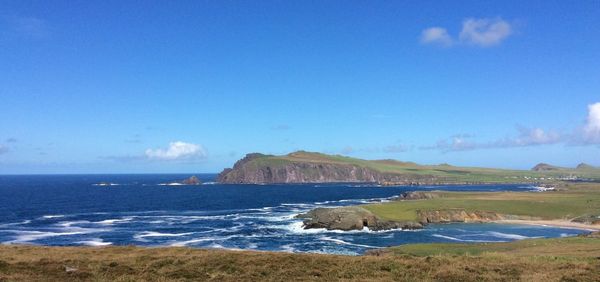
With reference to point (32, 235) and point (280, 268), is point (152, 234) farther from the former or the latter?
point (280, 268)

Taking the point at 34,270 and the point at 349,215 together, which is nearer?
the point at 34,270

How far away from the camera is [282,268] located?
37375 mm

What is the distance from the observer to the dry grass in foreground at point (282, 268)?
33.4 metres

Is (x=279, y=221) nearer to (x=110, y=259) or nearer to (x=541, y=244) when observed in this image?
(x=541, y=244)

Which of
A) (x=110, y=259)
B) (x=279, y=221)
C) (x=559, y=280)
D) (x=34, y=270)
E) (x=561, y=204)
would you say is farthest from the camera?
(x=561, y=204)

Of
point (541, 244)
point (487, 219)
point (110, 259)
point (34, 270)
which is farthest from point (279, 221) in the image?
point (34, 270)

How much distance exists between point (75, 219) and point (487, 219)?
364 feet

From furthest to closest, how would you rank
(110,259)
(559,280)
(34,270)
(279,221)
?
(279,221)
(110,259)
(34,270)
(559,280)

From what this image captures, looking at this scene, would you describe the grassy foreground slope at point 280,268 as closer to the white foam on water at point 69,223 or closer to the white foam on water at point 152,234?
the white foam on water at point 152,234

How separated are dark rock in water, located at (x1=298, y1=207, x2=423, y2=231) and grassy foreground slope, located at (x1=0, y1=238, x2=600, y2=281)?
60150mm

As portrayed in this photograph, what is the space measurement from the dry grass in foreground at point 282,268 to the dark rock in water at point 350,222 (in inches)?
2375

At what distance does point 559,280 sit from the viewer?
3206cm

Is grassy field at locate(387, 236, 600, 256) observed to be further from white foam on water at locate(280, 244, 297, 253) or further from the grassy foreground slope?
white foam on water at locate(280, 244, 297, 253)

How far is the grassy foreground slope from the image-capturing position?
33438 mm
